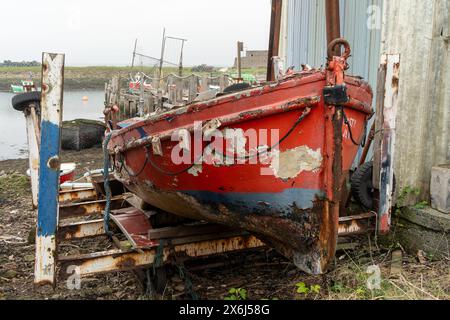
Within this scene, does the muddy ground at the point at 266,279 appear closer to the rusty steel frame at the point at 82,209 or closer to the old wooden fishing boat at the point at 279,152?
the rusty steel frame at the point at 82,209

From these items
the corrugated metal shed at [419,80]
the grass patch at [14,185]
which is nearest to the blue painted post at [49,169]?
the corrugated metal shed at [419,80]

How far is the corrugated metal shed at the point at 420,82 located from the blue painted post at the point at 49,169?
3.41 metres

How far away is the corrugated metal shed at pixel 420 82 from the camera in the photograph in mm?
5012

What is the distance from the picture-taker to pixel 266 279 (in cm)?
494

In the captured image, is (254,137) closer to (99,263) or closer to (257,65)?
(99,263)

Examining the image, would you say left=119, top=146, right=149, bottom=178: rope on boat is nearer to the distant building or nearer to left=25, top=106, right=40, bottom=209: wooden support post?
left=25, top=106, right=40, bottom=209: wooden support post

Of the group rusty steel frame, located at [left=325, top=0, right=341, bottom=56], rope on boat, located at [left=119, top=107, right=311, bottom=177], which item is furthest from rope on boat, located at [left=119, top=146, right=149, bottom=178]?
Result: rusty steel frame, located at [left=325, top=0, right=341, bottom=56]

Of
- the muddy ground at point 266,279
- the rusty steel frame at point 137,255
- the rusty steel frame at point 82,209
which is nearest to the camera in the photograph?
the rusty steel frame at point 137,255

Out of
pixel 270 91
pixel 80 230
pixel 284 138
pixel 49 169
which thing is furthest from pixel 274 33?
pixel 49 169

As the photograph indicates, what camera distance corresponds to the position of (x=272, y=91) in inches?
137

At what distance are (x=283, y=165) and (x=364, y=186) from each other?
176 centimetres

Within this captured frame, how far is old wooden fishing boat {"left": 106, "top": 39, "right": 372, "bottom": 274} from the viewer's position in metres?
3.45

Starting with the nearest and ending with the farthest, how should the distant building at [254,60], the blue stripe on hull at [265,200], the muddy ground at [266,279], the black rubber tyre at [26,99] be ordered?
1. the blue stripe on hull at [265,200]
2. the muddy ground at [266,279]
3. the black rubber tyre at [26,99]
4. the distant building at [254,60]

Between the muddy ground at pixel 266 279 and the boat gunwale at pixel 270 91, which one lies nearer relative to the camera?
the boat gunwale at pixel 270 91
